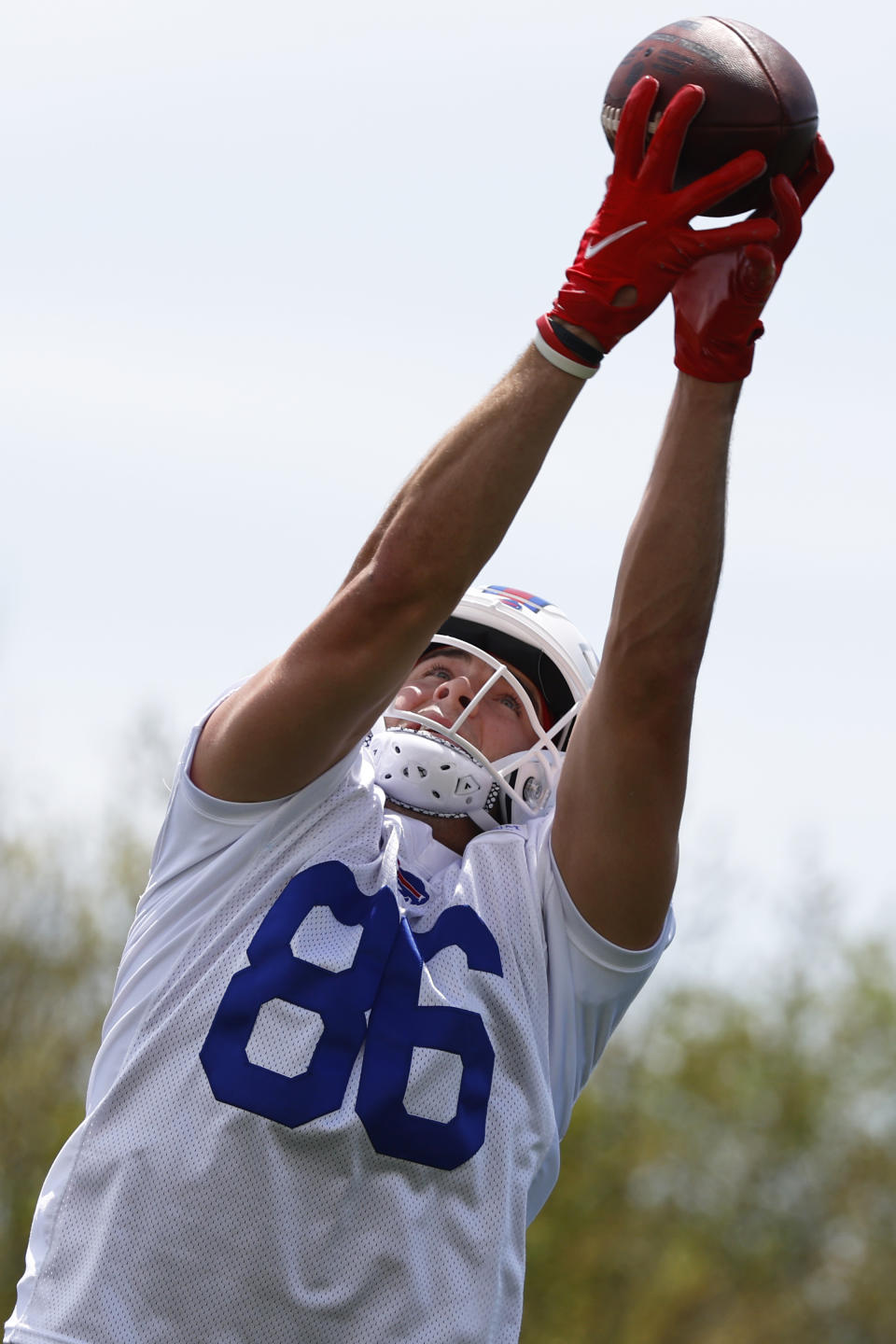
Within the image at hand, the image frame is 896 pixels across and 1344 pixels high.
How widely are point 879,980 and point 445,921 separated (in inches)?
872

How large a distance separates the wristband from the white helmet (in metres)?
1.11

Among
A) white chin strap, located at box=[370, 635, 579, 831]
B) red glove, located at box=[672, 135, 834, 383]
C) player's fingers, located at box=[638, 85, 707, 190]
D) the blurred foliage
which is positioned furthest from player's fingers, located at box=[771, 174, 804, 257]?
the blurred foliage

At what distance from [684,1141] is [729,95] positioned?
805 inches

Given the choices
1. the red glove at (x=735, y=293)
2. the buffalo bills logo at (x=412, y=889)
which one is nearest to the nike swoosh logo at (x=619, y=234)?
the red glove at (x=735, y=293)

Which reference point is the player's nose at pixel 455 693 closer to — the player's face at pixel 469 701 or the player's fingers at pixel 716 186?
the player's face at pixel 469 701

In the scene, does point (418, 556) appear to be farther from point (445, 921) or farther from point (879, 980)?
point (879, 980)

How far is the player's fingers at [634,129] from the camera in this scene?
294 cm

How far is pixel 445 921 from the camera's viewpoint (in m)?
3.43

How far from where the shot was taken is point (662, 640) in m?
3.27

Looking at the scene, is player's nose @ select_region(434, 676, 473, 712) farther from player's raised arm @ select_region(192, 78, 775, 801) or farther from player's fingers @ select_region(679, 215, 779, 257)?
player's fingers @ select_region(679, 215, 779, 257)

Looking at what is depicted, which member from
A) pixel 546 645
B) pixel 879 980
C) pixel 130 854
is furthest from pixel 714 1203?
pixel 546 645

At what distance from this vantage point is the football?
9.86 feet

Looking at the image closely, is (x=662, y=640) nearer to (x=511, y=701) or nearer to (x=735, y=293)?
(x=735, y=293)

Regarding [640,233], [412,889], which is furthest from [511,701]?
[640,233]
